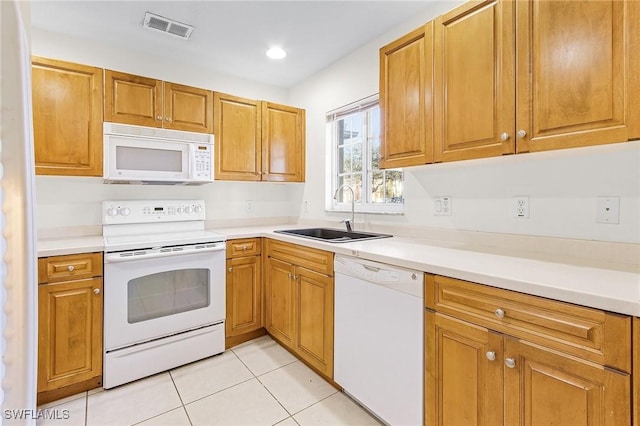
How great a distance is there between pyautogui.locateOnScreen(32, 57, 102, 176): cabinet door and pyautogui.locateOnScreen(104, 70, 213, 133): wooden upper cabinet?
9 centimetres

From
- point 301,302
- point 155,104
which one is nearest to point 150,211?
point 155,104

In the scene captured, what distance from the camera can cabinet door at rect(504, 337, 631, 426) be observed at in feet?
2.81

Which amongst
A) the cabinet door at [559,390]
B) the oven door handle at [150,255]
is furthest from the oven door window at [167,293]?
the cabinet door at [559,390]

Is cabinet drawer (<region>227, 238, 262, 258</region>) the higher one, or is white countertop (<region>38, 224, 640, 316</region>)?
white countertop (<region>38, 224, 640, 316</region>)

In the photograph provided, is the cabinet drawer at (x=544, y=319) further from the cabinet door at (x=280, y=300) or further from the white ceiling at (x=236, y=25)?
the white ceiling at (x=236, y=25)

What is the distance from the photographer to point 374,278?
1541mm

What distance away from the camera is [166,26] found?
2156 mm

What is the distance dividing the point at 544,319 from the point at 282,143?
8.10ft

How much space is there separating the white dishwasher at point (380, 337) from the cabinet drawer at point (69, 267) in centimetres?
146

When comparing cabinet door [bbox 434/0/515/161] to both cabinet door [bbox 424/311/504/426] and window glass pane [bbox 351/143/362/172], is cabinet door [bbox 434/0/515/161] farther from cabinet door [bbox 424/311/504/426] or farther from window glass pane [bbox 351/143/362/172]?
window glass pane [bbox 351/143/362/172]

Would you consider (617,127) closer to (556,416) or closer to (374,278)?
(556,416)

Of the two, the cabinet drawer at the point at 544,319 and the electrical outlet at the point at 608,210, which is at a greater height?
the electrical outlet at the point at 608,210

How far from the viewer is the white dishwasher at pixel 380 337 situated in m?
1.36

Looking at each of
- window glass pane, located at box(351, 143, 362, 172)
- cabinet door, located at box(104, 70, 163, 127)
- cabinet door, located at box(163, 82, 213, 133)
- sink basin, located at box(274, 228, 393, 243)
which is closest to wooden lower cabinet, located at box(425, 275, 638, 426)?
sink basin, located at box(274, 228, 393, 243)
